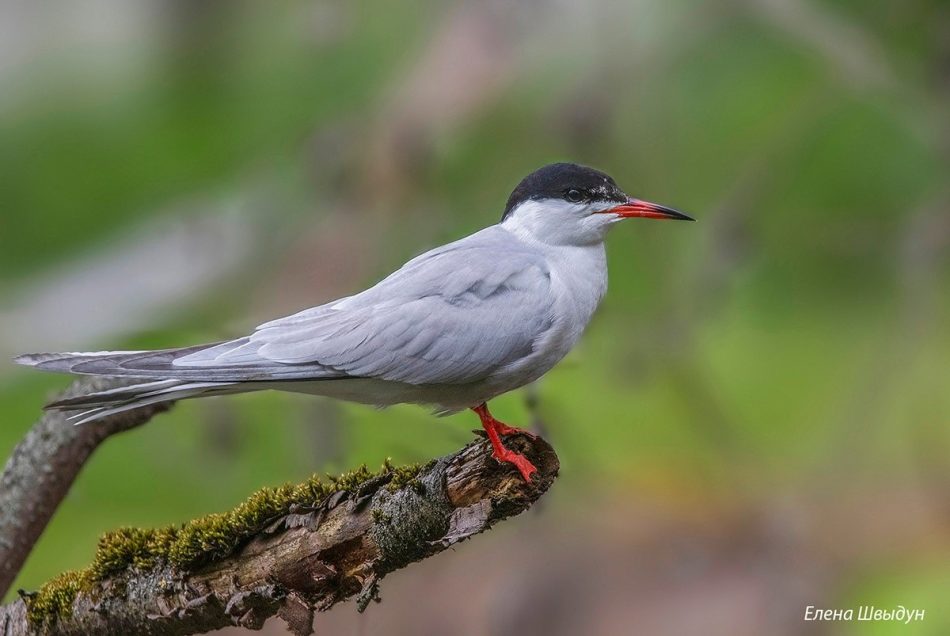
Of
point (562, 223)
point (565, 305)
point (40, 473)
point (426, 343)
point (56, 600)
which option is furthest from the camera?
point (562, 223)

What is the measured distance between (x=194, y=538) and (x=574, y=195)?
1502 mm

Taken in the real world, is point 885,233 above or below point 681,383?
above

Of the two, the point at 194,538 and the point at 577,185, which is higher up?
the point at 577,185

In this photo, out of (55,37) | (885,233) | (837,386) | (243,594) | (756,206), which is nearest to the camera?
(243,594)

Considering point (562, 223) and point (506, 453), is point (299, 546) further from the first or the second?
point (562, 223)

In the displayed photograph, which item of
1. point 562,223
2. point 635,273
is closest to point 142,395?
point 562,223

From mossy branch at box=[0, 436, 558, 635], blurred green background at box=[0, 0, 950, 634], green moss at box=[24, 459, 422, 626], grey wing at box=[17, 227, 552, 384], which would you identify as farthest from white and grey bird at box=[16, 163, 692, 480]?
blurred green background at box=[0, 0, 950, 634]

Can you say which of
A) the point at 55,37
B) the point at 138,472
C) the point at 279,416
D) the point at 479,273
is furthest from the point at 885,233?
the point at 55,37

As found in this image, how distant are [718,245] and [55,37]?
661cm

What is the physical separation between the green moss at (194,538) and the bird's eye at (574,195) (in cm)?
107

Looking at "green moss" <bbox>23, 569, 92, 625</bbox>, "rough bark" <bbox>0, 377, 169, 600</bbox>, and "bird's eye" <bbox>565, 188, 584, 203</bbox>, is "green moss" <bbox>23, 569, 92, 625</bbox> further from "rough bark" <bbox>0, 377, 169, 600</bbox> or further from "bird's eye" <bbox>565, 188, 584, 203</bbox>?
"bird's eye" <bbox>565, 188, 584, 203</bbox>

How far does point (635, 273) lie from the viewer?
22.1ft

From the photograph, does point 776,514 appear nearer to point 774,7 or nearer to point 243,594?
point 774,7

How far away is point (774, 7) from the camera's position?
232 inches
